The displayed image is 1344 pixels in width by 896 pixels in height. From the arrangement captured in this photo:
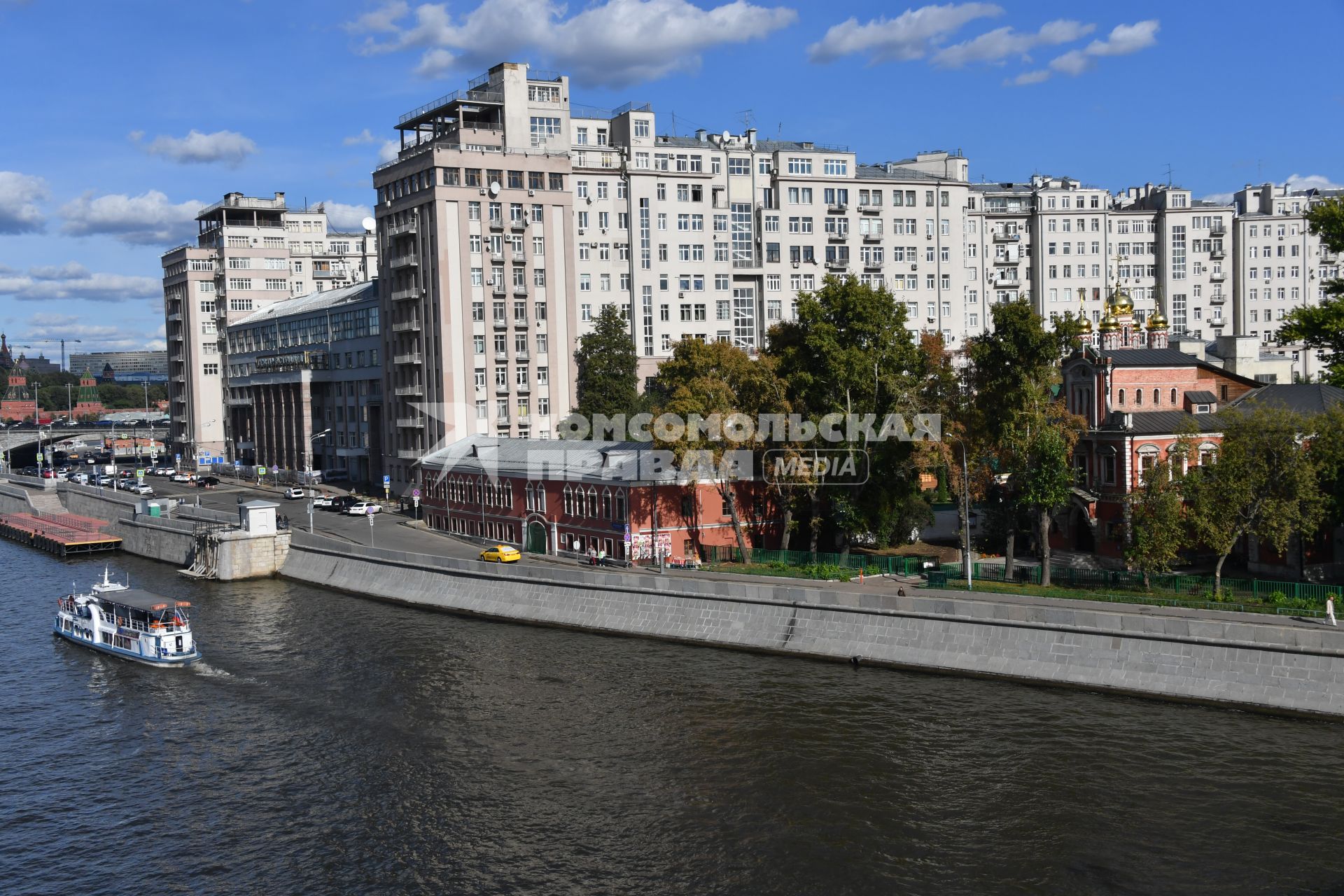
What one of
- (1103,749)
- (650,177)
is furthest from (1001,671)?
(650,177)

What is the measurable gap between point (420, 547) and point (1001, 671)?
4325 cm

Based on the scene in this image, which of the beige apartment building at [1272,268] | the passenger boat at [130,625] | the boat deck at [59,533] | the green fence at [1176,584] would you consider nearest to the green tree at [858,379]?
the green fence at [1176,584]

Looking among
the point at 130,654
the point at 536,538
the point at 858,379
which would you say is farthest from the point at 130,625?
the point at 858,379

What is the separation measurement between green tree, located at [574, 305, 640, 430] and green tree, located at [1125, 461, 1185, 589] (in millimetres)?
49838

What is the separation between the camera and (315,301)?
128 m

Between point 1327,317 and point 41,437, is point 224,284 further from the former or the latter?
point 1327,317

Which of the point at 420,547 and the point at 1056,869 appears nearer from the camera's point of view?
the point at 1056,869

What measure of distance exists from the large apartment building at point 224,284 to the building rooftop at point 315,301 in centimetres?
370

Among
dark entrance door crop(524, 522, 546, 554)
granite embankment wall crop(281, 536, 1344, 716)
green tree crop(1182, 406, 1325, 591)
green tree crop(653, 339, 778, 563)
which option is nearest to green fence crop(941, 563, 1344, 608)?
green tree crop(1182, 406, 1325, 591)

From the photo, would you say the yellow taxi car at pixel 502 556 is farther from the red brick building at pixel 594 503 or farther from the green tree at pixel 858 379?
the green tree at pixel 858 379

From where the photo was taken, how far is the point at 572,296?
9725cm

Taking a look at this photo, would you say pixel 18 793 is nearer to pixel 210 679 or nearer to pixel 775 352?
pixel 210 679

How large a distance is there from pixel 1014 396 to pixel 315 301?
94.2 m

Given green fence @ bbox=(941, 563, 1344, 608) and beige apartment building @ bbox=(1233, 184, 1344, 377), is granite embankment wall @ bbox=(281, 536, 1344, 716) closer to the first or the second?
green fence @ bbox=(941, 563, 1344, 608)
